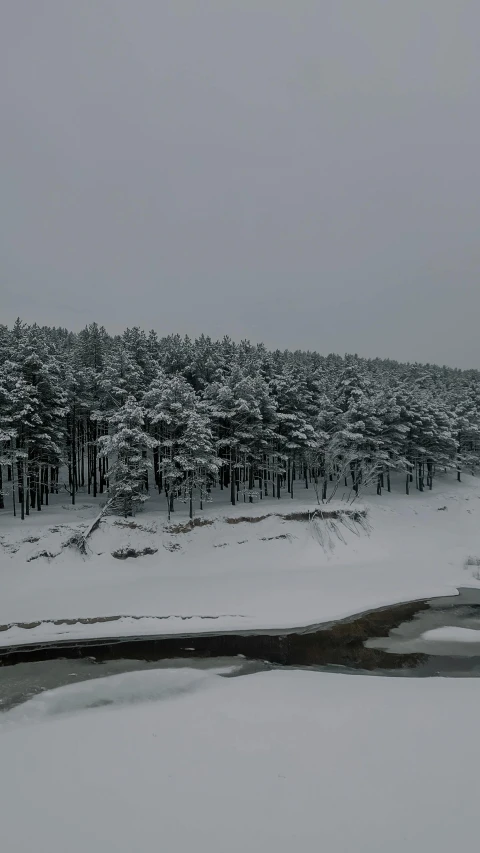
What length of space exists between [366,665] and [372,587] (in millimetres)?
9755

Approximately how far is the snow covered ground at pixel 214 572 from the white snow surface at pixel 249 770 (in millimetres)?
7456

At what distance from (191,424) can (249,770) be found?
22.8m

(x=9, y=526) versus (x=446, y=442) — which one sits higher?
(x=446, y=442)

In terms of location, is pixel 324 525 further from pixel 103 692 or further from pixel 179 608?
pixel 103 692

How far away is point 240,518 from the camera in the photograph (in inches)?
1252

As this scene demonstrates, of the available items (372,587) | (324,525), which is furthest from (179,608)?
(324,525)

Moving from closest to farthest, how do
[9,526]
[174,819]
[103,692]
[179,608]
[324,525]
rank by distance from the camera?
[174,819] < [103,692] < [179,608] < [9,526] < [324,525]

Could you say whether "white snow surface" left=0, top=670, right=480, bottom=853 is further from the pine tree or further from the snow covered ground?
the pine tree

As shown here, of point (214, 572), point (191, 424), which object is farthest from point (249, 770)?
point (191, 424)

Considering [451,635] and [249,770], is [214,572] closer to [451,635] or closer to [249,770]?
[451,635]

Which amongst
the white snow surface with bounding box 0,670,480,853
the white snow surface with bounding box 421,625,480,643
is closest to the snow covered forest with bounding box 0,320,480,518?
the white snow surface with bounding box 421,625,480,643

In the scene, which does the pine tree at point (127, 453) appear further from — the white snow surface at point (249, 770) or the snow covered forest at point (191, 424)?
the white snow surface at point (249, 770)

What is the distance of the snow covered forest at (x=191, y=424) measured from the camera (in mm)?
29984

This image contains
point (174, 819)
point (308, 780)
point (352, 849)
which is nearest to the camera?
point (352, 849)
